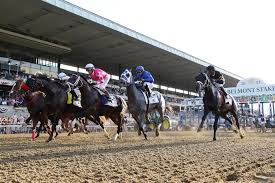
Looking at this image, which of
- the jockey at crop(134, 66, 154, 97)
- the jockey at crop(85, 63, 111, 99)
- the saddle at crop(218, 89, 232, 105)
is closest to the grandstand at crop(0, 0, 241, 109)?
the jockey at crop(85, 63, 111, 99)

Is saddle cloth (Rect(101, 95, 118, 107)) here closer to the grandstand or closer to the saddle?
the saddle

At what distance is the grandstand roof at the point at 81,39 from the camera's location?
2839 centimetres

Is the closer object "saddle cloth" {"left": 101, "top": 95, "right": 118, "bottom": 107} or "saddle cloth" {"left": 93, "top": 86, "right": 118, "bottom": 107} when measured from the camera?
"saddle cloth" {"left": 93, "top": 86, "right": 118, "bottom": 107}

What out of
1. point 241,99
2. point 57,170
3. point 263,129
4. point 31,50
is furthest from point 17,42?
point 57,170

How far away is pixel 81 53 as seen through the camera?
42.3 meters

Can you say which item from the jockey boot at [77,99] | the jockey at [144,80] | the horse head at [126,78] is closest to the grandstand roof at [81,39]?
the jockey at [144,80]

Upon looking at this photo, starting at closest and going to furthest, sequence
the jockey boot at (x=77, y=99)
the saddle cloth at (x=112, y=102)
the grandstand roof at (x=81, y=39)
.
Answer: the jockey boot at (x=77, y=99) < the saddle cloth at (x=112, y=102) < the grandstand roof at (x=81, y=39)

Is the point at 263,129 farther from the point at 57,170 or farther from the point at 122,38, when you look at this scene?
the point at 57,170

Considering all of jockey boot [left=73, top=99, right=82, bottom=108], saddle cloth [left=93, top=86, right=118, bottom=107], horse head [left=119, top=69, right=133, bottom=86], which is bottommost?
jockey boot [left=73, top=99, right=82, bottom=108]

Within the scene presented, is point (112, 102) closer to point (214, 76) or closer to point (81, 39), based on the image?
point (214, 76)

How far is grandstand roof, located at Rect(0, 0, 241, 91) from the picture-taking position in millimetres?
28391

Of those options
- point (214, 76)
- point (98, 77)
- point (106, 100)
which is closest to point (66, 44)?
point (98, 77)

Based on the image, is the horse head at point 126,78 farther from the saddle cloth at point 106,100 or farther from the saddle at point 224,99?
the saddle at point 224,99

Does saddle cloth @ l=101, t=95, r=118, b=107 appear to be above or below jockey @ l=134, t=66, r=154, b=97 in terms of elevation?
below
